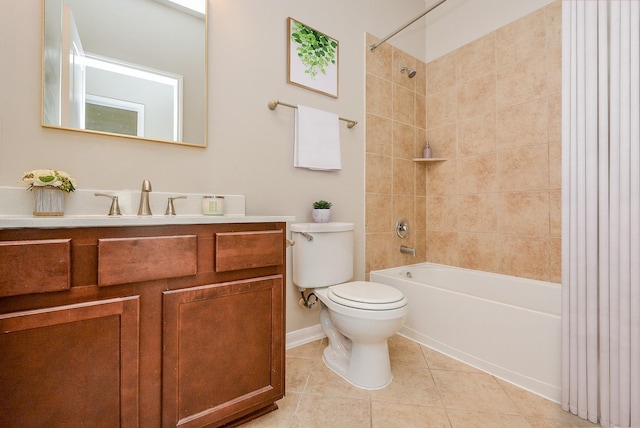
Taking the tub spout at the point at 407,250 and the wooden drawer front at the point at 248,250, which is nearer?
the wooden drawer front at the point at 248,250

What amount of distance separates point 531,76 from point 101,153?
2.57m

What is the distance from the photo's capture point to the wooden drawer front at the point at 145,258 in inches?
32.2

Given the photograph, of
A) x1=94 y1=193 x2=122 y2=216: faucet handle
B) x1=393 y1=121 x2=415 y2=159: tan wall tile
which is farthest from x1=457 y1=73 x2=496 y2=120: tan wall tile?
x1=94 y1=193 x2=122 y2=216: faucet handle

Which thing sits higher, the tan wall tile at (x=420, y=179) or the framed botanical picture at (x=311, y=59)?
the framed botanical picture at (x=311, y=59)

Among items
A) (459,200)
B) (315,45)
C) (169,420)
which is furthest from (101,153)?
(459,200)

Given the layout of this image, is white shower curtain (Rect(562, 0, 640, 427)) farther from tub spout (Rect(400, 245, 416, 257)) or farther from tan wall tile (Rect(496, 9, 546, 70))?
tub spout (Rect(400, 245, 416, 257))

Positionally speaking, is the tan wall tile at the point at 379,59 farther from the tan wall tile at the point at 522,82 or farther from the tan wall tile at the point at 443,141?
the tan wall tile at the point at 522,82

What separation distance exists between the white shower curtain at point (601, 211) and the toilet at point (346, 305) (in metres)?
0.70

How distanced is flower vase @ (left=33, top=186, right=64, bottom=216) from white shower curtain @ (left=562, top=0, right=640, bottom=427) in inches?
79.0

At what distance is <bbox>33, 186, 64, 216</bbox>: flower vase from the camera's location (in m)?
1.03

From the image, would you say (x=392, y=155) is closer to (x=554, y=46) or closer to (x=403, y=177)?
(x=403, y=177)

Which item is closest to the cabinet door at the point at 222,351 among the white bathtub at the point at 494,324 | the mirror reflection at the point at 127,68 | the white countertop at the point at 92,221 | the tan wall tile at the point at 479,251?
the white countertop at the point at 92,221

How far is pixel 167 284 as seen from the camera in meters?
0.92

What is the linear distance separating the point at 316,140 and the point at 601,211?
4.65 feet
